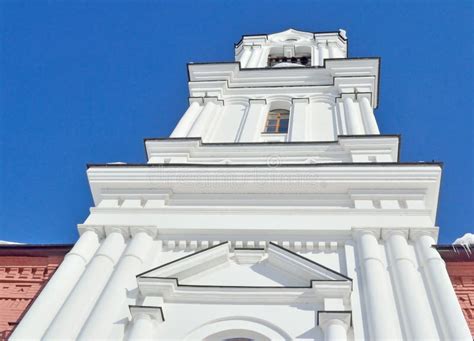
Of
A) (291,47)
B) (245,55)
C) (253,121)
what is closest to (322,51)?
(291,47)

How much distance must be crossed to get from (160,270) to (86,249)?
1.23 meters

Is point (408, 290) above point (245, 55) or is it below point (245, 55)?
below

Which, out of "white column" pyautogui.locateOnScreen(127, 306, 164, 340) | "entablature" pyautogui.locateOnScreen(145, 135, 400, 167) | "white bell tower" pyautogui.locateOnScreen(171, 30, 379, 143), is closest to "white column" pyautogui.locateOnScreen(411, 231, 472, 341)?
"white column" pyautogui.locateOnScreen(127, 306, 164, 340)

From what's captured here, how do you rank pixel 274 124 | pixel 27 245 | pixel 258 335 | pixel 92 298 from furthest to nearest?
pixel 274 124
pixel 27 245
pixel 92 298
pixel 258 335

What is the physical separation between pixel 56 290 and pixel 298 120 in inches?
321

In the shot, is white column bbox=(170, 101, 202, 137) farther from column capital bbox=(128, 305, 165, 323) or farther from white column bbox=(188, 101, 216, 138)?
column capital bbox=(128, 305, 165, 323)

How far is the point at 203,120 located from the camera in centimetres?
1559

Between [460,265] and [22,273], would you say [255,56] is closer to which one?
[22,273]

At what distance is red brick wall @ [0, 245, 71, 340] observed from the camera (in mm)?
9758

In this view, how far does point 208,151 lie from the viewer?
13.5m

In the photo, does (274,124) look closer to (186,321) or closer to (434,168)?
(434,168)

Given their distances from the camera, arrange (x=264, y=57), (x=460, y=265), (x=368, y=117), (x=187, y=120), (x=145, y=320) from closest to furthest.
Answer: (x=145, y=320) → (x=460, y=265) → (x=368, y=117) → (x=187, y=120) → (x=264, y=57)

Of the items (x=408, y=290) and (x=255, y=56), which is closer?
(x=408, y=290)

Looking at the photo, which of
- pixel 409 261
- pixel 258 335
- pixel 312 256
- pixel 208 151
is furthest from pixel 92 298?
pixel 208 151
